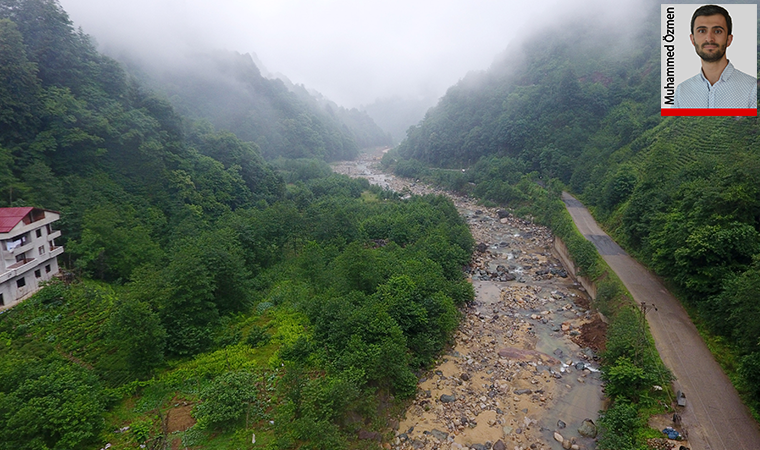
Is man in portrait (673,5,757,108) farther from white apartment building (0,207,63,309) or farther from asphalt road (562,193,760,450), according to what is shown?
white apartment building (0,207,63,309)

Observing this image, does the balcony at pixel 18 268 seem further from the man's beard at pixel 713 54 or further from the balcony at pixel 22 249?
the man's beard at pixel 713 54

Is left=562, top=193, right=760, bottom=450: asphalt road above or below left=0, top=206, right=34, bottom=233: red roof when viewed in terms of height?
below

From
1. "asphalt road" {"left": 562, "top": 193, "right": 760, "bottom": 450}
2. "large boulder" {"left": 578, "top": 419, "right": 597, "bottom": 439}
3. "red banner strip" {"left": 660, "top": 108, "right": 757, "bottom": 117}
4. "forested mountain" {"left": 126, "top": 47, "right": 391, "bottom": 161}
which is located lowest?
"large boulder" {"left": 578, "top": 419, "right": 597, "bottom": 439}

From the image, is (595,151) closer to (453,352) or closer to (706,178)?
(706,178)

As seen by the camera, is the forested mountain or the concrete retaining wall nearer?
the concrete retaining wall

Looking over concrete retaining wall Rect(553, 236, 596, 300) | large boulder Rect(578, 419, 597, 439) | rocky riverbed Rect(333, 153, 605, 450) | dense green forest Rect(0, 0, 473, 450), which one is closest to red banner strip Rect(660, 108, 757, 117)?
concrete retaining wall Rect(553, 236, 596, 300)

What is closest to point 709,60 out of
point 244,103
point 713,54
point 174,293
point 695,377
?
point 713,54

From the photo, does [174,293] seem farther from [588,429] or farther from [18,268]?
[588,429]
